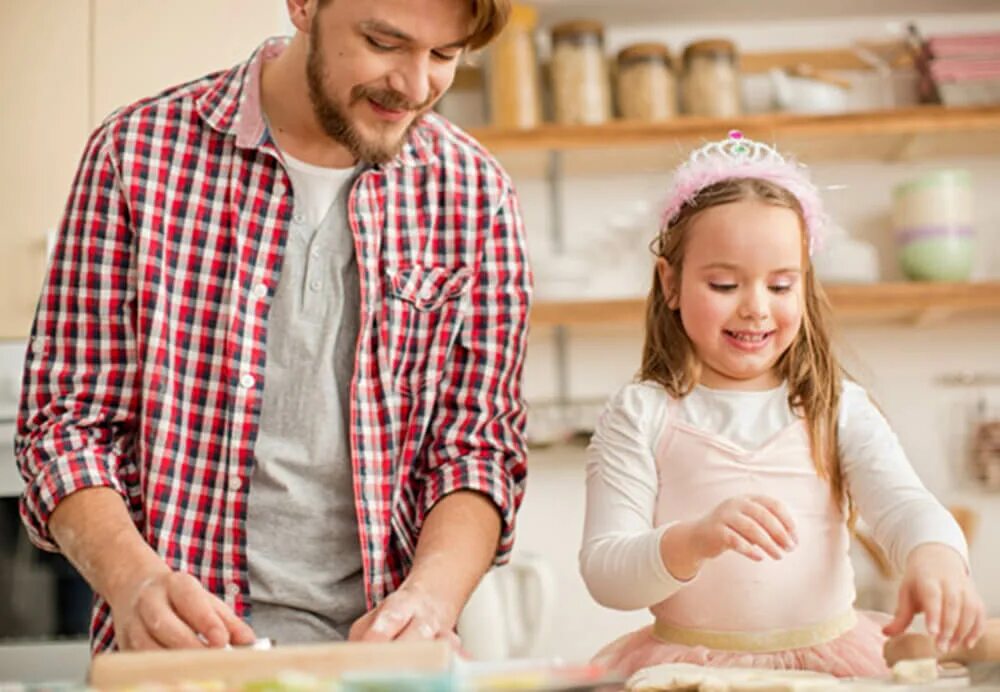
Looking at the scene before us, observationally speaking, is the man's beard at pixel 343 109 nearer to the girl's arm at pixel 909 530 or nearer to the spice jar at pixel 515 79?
the girl's arm at pixel 909 530

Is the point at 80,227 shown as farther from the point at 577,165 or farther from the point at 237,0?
the point at 577,165

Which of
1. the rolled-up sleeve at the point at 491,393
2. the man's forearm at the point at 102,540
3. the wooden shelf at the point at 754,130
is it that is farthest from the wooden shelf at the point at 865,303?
the man's forearm at the point at 102,540

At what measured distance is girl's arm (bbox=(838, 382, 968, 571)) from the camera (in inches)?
43.6

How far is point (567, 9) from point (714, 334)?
1.86m

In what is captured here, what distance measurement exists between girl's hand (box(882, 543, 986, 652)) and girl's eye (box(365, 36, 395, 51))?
2.31ft

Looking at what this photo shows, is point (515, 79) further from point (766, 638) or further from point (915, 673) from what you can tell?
point (915, 673)

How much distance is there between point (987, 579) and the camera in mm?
2887

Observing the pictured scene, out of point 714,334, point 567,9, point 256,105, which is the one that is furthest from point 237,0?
point 714,334

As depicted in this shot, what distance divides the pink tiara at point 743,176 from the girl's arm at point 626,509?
22cm

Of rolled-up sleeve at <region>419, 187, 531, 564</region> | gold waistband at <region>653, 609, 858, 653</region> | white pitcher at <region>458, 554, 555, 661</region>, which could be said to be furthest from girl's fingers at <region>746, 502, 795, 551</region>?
white pitcher at <region>458, 554, 555, 661</region>

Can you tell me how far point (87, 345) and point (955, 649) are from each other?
871 millimetres

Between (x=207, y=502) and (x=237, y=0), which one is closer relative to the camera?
(x=207, y=502)

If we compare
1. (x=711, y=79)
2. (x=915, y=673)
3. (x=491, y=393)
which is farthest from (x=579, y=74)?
(x=915, y=673)

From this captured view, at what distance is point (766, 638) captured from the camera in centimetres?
121
